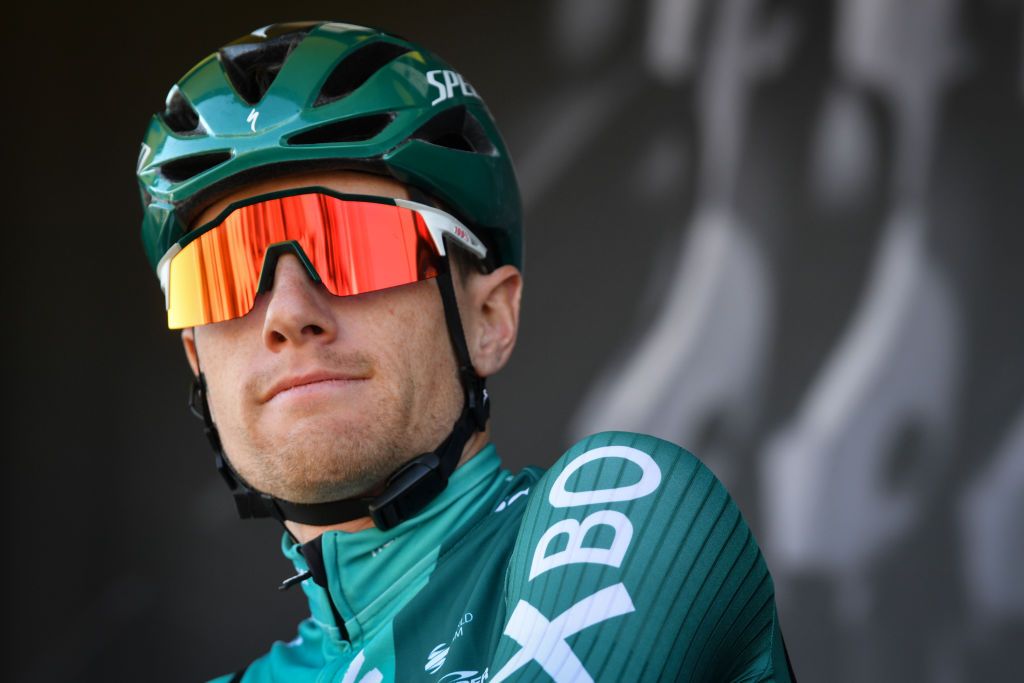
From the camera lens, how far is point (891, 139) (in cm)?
322

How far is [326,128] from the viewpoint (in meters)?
1.66

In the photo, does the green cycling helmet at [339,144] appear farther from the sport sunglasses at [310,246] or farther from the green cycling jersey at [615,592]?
the green cycling jersey at [615,592]

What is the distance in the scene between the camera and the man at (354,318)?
1.53 metres

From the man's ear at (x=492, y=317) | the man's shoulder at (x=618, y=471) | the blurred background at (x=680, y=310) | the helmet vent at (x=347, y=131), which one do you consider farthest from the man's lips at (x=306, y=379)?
the blurred background at (x=680, y=310)

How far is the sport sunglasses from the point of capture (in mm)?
1557

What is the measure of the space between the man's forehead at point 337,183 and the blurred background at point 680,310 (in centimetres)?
176

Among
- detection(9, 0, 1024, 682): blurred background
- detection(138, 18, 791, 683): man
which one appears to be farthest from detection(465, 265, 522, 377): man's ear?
detection(9, 0, 1024, 682): blurred background

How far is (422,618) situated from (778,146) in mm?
2226

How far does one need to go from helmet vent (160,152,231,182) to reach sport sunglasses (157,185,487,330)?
0.11 metres

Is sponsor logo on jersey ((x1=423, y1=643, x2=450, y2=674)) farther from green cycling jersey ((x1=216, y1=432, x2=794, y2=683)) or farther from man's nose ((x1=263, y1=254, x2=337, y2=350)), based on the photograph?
man's nose ((x1=263, y1=254, x2=337, y2=350))

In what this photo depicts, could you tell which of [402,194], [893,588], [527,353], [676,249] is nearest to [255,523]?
[527,353]

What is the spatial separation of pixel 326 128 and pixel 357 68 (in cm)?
16

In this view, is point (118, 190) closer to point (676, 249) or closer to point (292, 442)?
point (676, 249)

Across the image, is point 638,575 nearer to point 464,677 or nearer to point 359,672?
point 464,677
